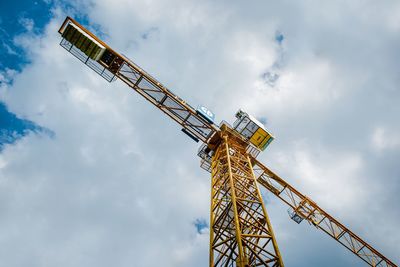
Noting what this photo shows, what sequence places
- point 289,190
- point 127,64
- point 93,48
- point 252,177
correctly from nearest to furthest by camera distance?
point 252,177, point 93,48, point 127,64, point 289,190

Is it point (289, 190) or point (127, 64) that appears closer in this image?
point (127, 64)

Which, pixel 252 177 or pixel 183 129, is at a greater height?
pixel 183 129

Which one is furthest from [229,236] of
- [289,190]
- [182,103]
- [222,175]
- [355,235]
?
[355,235]

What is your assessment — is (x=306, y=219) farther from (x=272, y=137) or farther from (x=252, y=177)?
(x=252, y=177)

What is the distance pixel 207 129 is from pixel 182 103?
263 cm

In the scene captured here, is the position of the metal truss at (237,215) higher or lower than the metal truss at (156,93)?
lower

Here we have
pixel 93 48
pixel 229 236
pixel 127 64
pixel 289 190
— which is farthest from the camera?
pixel 289 190

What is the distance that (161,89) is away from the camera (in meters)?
23.0

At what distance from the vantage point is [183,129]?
933 inches

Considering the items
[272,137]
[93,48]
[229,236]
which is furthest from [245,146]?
[93,48]

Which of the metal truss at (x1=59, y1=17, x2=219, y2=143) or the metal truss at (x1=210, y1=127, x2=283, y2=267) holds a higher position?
the metal truss at (x1=59, y1=17, x2=219, y2=143)

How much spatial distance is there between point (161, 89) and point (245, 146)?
24.2 feet

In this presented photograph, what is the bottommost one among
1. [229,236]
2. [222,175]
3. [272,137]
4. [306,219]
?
[229,236]

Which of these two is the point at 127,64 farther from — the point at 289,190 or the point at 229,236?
the point at 289,190
